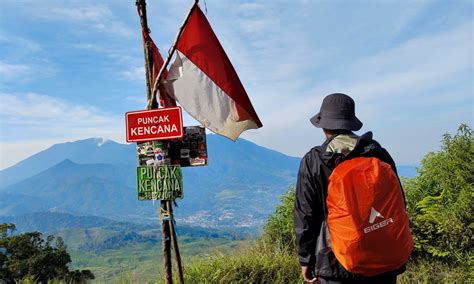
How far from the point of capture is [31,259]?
19.7 feet

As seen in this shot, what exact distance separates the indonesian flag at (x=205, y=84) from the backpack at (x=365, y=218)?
1.68m

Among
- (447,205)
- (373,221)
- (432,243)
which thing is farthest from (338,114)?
(432,243)

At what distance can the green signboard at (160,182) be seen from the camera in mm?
3785

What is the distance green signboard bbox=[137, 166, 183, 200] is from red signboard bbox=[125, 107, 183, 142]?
0.28 meters

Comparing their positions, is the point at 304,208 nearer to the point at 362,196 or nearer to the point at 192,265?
the point at 362,196

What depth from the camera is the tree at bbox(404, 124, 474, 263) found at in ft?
18.0

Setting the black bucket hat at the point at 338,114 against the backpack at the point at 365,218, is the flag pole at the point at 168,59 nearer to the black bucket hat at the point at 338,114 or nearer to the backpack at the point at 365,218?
the black bucket hat at the point at 338,114

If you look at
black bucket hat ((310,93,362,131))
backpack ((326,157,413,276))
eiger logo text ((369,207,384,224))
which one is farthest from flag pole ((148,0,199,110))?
eiger logo text ((369,207,384,224))

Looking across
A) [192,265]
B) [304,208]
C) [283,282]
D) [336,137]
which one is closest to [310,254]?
[304,208]

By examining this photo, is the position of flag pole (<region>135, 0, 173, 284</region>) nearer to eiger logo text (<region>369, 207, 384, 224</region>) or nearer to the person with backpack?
the person with backpack

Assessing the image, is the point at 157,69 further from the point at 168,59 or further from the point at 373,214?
the point at 373,214

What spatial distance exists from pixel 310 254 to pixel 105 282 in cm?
370

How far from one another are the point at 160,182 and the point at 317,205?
5.40 ft

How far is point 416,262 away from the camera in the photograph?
243 inches
